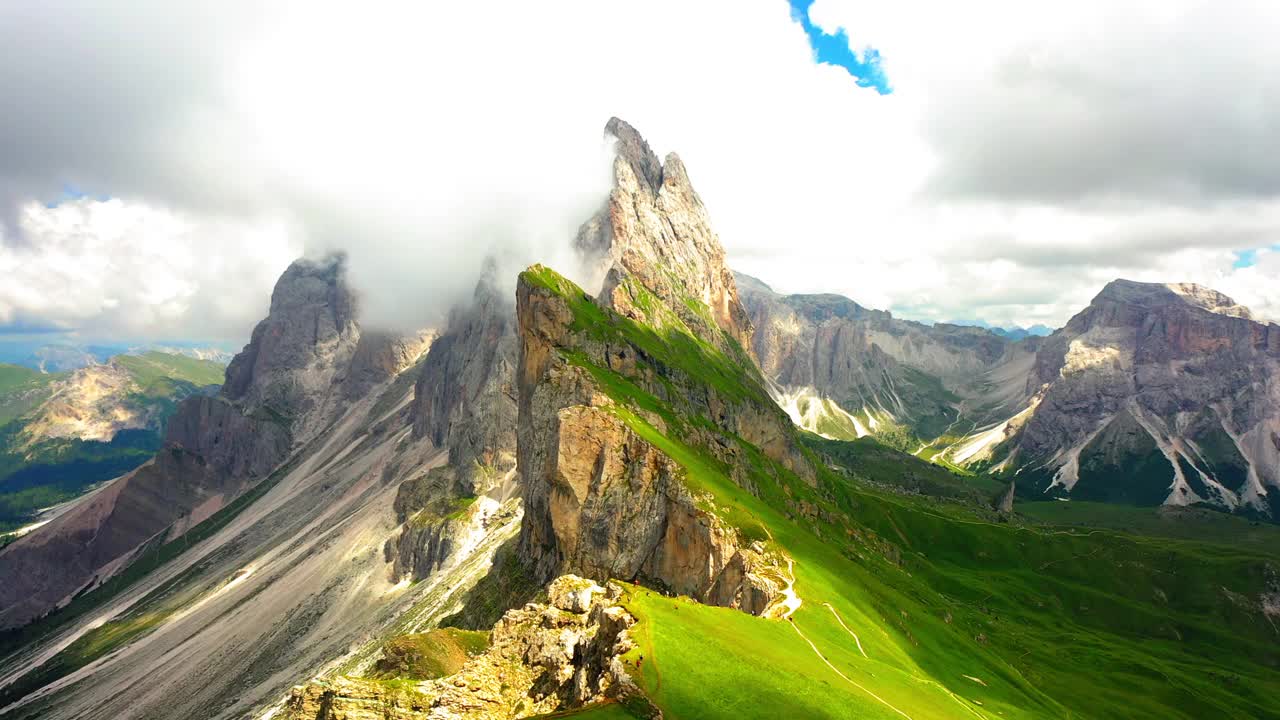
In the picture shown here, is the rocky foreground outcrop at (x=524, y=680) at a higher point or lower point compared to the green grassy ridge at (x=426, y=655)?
higher

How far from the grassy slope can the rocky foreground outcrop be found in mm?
2406

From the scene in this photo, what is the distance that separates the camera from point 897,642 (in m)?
87.6

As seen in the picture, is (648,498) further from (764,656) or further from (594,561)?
(764,656)

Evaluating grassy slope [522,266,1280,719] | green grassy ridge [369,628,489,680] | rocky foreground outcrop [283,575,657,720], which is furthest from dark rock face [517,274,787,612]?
rocky foreground outcrop [283,575,657,720]

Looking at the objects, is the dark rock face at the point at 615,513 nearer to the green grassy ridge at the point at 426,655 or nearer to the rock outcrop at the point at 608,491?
Answer: the rock outcrop at the point at 608,491

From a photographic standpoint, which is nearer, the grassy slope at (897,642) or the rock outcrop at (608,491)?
the grassy slope at (897,642)

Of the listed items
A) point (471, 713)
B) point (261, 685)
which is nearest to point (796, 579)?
point (471, 713)

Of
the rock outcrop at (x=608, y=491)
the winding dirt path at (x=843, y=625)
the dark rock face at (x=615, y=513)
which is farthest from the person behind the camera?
the rock outcrop at (x=608, y=491)

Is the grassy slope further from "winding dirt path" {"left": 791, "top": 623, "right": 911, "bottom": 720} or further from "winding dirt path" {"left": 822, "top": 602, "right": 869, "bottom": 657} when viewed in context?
"winding dirt path" {"left": 822, "top": 602, "right": 869, "bottom": 657}

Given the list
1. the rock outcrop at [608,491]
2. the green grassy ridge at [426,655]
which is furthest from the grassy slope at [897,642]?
the green grassy ridge at [426,655]

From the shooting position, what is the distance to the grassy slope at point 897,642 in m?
44.0

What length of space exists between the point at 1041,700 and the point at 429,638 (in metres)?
92.0

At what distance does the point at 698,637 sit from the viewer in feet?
150

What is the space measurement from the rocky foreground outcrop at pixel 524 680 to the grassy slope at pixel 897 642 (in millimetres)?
2406
